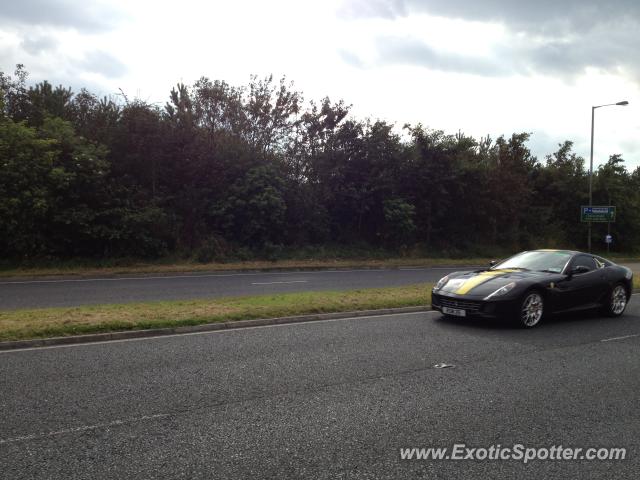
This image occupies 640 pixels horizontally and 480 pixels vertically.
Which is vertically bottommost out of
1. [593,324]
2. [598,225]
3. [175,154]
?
[593,324]

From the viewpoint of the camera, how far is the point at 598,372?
20.5 ft

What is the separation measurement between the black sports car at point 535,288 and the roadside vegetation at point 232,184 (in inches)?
583

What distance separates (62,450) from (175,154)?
21.6 m

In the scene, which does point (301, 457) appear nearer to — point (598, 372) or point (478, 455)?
point (478, 455)

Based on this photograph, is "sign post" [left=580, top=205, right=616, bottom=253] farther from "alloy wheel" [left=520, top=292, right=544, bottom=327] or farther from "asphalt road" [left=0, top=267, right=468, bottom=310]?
"alloy wheel" [left=520, top=292, right=544, bottom=327]

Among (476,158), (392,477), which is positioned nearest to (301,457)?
(392,477)

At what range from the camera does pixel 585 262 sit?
10.2 metres

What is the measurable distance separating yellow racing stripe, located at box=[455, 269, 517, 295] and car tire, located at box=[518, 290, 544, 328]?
0.74 m

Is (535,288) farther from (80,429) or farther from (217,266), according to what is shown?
(217,266)

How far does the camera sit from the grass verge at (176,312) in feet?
25.7

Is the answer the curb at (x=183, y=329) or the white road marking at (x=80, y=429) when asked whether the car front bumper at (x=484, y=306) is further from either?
the white road marking at (x=80, y=429)

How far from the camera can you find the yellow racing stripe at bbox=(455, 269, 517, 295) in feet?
29.8

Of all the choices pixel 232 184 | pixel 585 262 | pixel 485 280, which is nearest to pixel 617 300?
pixel 585 262

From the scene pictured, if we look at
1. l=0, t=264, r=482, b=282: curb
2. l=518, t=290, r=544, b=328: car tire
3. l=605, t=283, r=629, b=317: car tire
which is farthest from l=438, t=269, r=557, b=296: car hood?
l=0, t=264, r=482, b=282: curb
